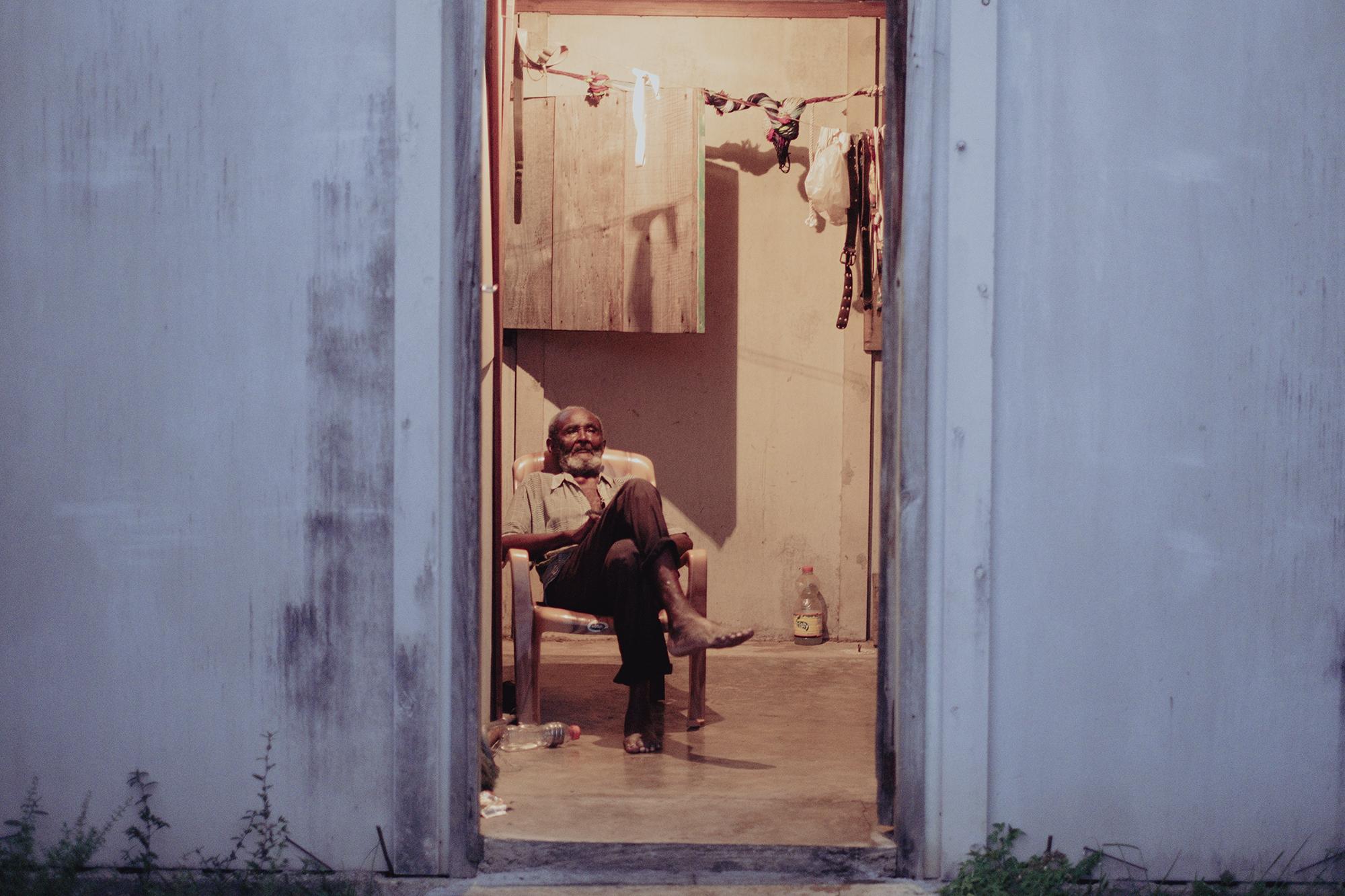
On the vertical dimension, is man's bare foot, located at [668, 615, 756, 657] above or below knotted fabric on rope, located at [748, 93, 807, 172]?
below

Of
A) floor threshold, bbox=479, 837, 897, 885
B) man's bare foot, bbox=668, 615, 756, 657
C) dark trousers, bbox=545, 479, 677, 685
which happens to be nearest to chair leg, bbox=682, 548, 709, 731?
dark trousers, bbox=545, 479, 677, 685

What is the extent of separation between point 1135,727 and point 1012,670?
0.33 metres

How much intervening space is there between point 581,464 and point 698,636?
117 centimetres

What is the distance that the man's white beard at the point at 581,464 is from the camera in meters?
4.95

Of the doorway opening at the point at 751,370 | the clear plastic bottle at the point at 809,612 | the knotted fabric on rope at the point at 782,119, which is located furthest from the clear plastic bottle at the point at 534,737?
the knotted fabric on rope at the point at 782,119

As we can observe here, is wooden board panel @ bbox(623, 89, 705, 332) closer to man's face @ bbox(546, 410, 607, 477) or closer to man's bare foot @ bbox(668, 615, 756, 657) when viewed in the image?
man's face @ bbox(546, 410, 607, 477)

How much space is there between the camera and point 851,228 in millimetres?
5777

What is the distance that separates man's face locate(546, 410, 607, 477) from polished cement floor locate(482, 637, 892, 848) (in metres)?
0.92

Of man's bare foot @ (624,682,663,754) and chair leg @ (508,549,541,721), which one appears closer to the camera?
man's bare foot @ (624,682,663,754)

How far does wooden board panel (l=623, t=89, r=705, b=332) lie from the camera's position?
5.65 metres

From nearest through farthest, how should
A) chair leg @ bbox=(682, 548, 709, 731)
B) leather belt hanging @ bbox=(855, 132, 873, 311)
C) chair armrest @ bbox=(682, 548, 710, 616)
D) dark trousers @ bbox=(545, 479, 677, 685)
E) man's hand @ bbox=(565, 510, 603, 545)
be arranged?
dark trousers @ bbox=(545, 479, 677, 685), chair leg @ bbox=(682, 548, 709, 731), chair armrest @ bbox=(682, 548, 710, 616), man's hand @ bbox=(565, 510, 603, 545), leather belt hanging @ bbox=(855, 132, 873, 311)

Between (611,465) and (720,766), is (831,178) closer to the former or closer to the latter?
(611,465)

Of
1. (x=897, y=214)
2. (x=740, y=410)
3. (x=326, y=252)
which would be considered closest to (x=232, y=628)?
(x=326, y=252)

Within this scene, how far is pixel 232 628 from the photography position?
3.01m
